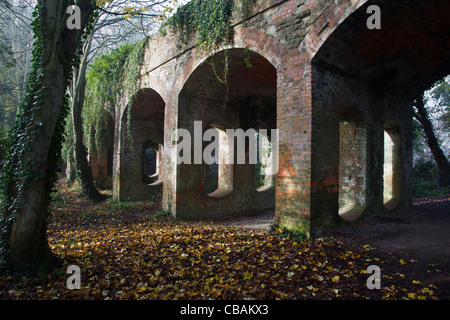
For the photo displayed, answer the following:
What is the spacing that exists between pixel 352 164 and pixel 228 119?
4403 mm

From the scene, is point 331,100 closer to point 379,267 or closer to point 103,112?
point 379,267

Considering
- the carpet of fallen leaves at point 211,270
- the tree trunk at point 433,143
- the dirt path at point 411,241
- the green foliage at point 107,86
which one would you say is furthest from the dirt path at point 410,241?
the green foliage at point 107,86

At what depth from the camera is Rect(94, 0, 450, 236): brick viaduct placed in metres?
5.21

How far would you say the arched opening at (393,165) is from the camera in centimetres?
845

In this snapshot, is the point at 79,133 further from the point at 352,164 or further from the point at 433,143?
the point at 433,143

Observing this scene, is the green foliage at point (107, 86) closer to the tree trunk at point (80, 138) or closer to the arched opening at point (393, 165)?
the tree trunk at point (80, 138)

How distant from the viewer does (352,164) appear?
7121 millimetres

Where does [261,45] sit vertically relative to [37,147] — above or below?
above

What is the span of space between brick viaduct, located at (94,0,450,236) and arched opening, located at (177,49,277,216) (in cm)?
4

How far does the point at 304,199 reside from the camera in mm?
5246

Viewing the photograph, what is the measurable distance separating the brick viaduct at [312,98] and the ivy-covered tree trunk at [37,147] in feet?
12.6

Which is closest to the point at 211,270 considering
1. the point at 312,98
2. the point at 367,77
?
the point at 312,98
